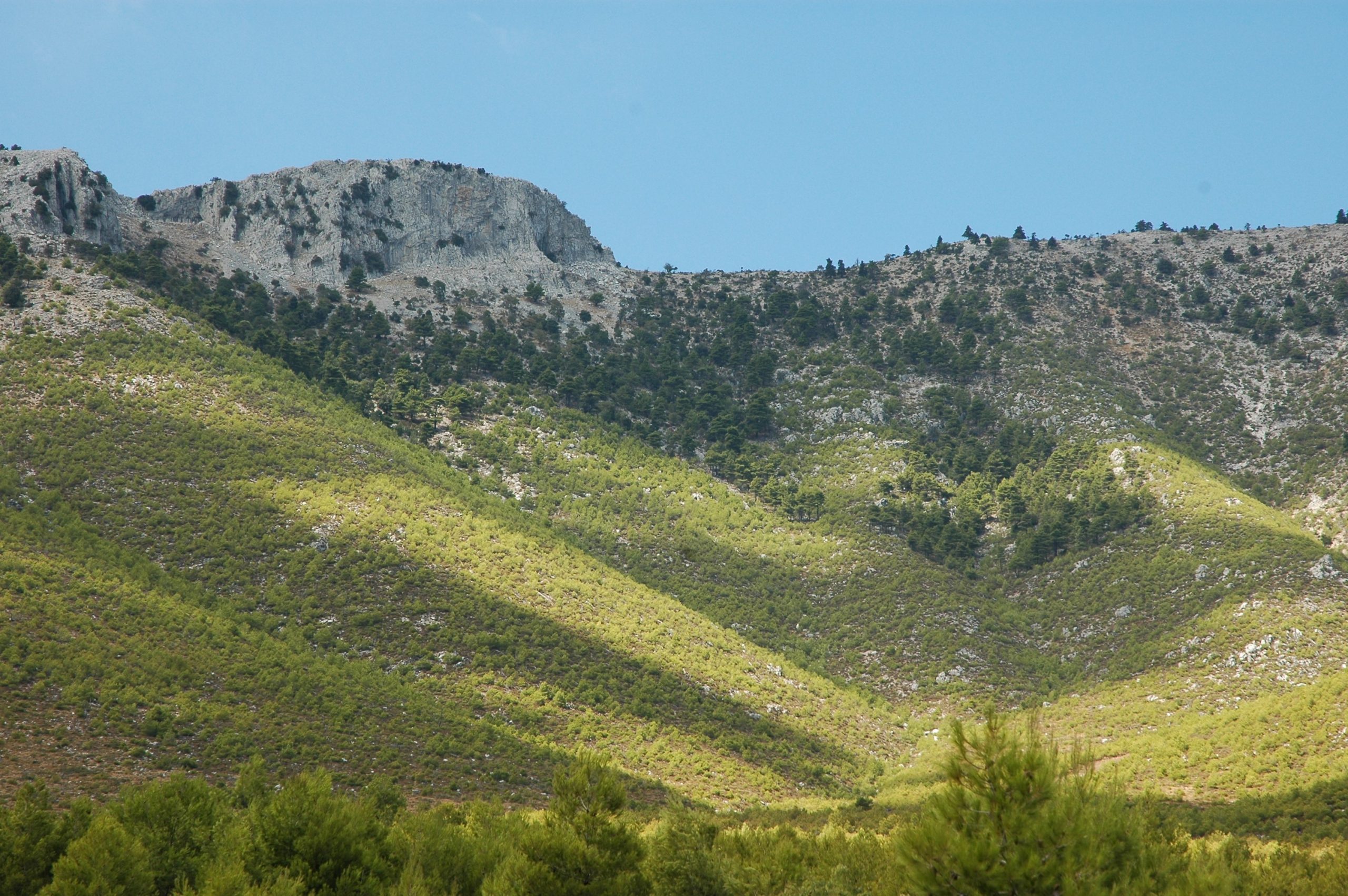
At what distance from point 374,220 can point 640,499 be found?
58.7 meters

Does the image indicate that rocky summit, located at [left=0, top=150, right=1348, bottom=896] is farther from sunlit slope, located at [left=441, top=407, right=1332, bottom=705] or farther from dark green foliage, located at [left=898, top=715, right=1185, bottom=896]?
sunlit slope, located at [left=441, top=407, right=1332, bottom=705]

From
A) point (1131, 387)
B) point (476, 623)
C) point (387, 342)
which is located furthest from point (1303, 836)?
point (387, 342)

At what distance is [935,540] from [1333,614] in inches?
967

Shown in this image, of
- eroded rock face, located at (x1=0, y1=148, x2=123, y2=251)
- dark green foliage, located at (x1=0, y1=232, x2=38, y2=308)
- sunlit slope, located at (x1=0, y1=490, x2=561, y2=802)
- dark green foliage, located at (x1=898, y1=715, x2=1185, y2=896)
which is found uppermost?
eroded rock face, located at (x1=0, y1=148, x2=123, y2=251)

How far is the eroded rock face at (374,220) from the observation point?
102m

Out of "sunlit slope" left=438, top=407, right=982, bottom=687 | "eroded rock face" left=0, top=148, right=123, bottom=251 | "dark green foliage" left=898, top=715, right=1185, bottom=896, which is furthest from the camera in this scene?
"eroded rock face" left=0, top=148, right=123, bottom=251

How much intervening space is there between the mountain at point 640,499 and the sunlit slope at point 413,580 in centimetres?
29

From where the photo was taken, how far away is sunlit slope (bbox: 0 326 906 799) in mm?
44156

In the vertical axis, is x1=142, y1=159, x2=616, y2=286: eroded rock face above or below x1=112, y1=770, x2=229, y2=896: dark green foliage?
above

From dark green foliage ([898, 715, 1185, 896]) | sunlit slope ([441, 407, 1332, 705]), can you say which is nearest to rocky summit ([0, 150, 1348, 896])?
dark green foliage ([898, 715, 1185, 896])

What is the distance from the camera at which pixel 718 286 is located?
4528 inches

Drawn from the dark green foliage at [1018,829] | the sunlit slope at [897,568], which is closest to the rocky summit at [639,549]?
the dark green foliage at [1018,829]

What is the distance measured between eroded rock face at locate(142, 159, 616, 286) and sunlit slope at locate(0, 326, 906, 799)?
40343 mm

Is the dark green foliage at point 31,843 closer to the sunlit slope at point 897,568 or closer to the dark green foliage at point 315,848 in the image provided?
the dark green foliage at point 315,848
